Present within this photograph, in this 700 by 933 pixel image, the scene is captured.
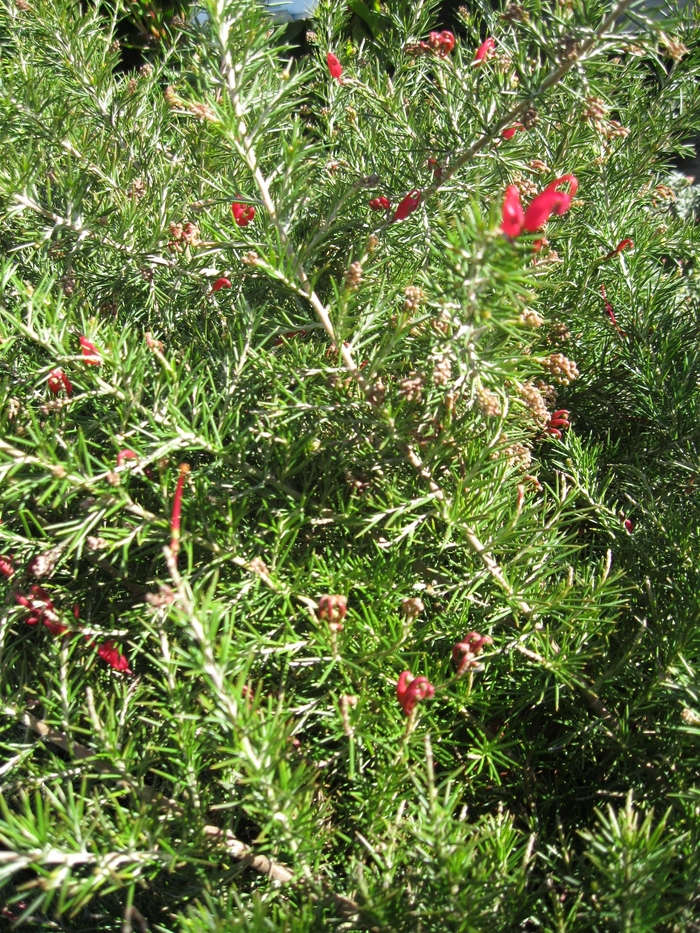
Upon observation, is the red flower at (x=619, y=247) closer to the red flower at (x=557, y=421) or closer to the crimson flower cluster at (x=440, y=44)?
the red flower at (x=557, y=421)

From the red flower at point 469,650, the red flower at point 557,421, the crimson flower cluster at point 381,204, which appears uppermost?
Result: the crimson flower cluster at point 381,204

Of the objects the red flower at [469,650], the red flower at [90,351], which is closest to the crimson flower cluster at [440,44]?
the red flower at [90,351]

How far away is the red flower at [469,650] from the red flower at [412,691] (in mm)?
56

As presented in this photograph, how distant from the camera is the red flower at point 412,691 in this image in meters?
0.70

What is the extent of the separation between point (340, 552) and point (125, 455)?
11.5 inches

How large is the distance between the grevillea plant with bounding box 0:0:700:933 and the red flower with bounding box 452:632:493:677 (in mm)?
10

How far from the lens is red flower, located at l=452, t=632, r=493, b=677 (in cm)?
74

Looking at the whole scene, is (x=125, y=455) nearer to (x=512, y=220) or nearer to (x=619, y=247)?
(x=512, y=220)

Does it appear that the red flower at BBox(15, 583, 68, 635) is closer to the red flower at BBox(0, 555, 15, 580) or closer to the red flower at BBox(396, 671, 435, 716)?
the red flower at BBox(0, 555, 15, 580)

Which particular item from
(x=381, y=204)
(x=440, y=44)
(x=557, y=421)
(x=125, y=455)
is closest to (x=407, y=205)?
(x=381, y=204)

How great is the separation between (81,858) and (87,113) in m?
1.21

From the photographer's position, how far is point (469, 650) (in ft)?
2.54

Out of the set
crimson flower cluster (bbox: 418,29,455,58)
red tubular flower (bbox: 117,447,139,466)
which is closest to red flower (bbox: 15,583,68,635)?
Result: red tubular flower (bbox: 117,447,139,466)

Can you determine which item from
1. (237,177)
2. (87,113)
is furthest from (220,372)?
(87,113)
